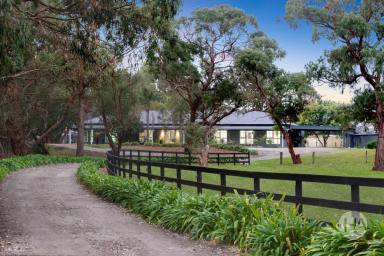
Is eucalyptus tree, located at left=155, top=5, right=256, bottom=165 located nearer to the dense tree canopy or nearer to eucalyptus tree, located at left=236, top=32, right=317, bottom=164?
eucalyptus tree, located at left=236, top=32, right=317, bottom=164

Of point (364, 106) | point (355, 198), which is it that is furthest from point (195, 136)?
point (355, 198)

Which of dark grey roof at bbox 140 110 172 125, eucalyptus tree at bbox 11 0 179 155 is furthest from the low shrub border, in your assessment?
dark grey roof at bbox 140 110 172 125

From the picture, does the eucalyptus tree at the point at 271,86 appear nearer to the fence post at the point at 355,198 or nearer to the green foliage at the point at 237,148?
the green foliage at the point at 237,148

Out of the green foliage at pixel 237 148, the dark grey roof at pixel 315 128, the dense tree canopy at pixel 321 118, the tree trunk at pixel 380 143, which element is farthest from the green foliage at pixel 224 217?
the dense tree canopy at pixel 321 118

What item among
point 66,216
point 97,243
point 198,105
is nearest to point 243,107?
point 198,105

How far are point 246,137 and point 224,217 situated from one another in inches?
2466

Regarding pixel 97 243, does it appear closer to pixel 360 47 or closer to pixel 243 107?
pixel 360 47

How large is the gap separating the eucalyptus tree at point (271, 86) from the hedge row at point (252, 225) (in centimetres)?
2410

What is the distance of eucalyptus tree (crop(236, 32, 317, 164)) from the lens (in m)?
35.6

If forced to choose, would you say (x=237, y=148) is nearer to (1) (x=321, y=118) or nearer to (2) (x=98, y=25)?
(1) (x=321, y=118)

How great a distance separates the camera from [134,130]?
50.5m

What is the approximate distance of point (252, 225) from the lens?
8055 millimetres

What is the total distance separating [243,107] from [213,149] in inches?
536

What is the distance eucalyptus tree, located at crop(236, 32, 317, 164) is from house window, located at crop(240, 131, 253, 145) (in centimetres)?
3129
